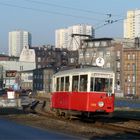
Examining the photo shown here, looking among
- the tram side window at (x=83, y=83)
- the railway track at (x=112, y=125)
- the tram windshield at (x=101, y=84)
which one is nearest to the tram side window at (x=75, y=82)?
the tram side window at (x=83, y=83)

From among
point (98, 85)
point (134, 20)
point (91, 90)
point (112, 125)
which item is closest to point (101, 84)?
point (98, 85)

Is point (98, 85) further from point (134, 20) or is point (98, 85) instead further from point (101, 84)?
point (134, 20)

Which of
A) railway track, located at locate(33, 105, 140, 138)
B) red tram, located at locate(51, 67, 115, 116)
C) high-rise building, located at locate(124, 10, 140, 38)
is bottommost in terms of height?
railway track, located at locate(33, 105, 140, 138)

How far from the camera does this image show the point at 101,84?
2748 cm

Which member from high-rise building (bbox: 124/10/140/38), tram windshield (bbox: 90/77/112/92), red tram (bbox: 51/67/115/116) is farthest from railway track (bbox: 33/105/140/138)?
high-rise building (bbox: 124/10/140/38)

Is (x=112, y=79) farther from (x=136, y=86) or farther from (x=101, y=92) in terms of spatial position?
(x=136, y=86)

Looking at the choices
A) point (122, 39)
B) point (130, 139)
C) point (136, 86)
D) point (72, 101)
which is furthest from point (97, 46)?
point (130, 139)

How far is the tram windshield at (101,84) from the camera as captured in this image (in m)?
27.2

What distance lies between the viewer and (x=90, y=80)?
27.3 meters

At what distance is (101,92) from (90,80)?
32.7 inches

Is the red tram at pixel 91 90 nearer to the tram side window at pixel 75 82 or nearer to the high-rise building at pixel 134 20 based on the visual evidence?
the tram side window at pixel 75 82

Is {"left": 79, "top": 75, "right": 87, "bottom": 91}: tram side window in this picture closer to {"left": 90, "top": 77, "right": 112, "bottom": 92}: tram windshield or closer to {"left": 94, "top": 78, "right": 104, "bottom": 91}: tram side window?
{"left": 90, "top": 77, "right": 112, "bottom": 92}: tram windshield

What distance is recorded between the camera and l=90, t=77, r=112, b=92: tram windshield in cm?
2725

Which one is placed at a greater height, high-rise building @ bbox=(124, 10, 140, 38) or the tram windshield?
high-rise building @ bbox=(124, 10, 140, 38)
